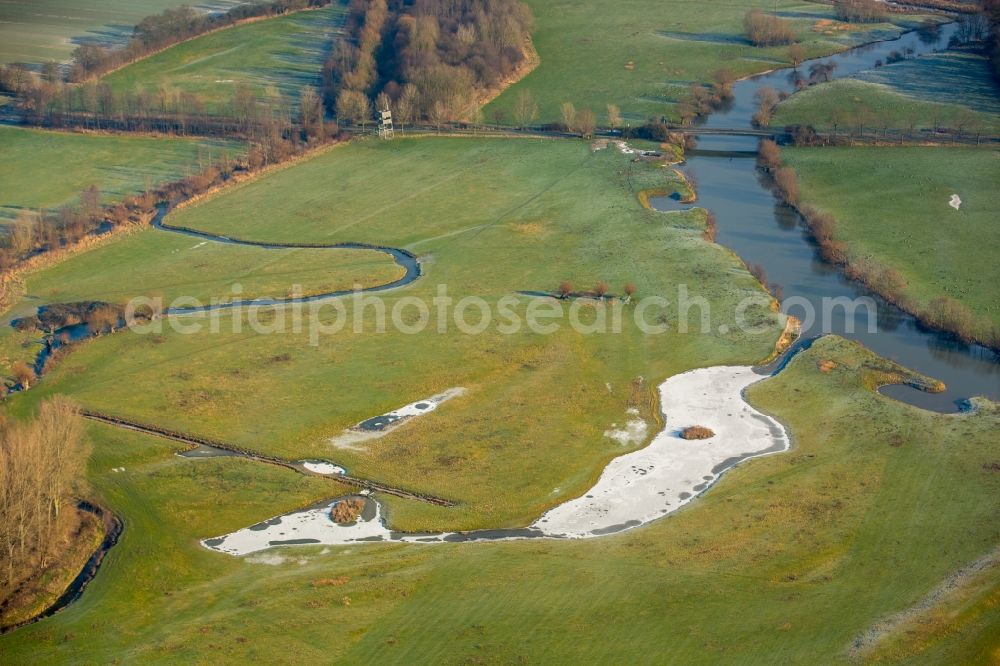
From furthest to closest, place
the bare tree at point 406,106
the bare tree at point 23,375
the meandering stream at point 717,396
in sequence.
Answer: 1. the bare tree at point 406,106
2. the bare tree at point 23,375
3. the meandering stream at point 717,396

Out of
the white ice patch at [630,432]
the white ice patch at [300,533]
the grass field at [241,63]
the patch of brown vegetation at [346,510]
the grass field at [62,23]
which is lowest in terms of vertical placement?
the white ice patch at [300,533]

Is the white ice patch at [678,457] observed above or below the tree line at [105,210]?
below

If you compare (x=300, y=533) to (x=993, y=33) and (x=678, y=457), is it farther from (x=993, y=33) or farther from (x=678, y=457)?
(x=993, y=33)

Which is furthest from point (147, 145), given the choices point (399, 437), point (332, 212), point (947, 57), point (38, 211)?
point (947, 57)

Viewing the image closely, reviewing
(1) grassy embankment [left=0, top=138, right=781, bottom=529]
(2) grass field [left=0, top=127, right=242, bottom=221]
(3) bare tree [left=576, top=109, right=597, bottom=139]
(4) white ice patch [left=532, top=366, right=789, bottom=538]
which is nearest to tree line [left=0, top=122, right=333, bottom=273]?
(2) grass field [left=0, top=127, right=242, bottom=221]

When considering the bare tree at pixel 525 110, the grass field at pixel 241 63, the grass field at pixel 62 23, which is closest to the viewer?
the bare tree at pixel 525 110

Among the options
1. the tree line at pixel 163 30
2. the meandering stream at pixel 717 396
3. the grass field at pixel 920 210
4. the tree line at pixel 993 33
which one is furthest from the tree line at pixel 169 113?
the tree line at pixel 993 33

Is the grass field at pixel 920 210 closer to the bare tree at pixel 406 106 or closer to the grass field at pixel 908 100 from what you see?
the grass field at pixel 908 100
